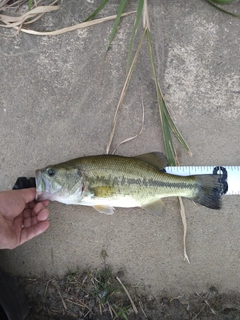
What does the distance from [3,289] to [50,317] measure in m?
0.64

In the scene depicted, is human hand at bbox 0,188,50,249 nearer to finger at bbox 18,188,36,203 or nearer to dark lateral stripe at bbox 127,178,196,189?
finger at bbox 18,188,36,203

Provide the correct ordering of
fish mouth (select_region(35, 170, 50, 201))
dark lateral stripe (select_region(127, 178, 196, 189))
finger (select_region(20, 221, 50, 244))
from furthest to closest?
finger (select_region(20, 221, 50, 244))
dark lateral stripe (select_region(127, 178, 196, 189))
fish mouth (select_region(35, 170, 50, 201))

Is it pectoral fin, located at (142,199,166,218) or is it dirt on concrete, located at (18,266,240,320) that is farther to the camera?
dirt on concrete, located at (18,266,240,320)

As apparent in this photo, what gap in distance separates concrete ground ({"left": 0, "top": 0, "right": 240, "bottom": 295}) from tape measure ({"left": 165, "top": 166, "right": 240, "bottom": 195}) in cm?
12

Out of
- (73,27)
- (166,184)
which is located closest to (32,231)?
(166,184)

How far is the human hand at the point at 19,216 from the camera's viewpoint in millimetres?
2764

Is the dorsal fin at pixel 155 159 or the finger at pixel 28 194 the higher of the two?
the dorsal fin at pixel 155 159

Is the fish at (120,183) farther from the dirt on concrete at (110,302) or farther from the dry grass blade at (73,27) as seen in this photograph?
the dry grass blade at (73,27)

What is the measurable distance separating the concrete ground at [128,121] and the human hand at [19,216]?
30 cm

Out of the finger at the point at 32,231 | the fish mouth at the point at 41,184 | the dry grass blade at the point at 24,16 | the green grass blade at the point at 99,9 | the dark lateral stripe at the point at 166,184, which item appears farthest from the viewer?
the dry grass blade at the point at 24,16

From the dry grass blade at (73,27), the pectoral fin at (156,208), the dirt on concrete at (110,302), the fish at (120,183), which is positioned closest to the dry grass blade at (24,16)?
the dry grass blade at (73,27)

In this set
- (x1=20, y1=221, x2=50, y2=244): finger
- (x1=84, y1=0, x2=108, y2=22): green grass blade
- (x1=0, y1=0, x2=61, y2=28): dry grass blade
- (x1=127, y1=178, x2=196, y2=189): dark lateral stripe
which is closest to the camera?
(x1=127, y1=178, x2=196, y2=189): dark lateral stripe

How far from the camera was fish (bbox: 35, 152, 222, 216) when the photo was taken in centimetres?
274

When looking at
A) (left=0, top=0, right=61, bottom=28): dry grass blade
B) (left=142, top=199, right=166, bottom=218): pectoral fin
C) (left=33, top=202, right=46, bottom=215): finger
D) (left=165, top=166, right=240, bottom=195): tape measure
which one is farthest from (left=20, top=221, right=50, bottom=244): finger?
(left=0, top=0, right=61, bottom=28): dry grass blade
